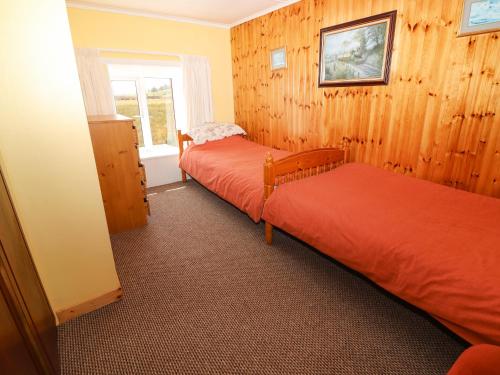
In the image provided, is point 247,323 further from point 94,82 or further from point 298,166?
point 94,82

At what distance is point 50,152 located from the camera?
4.64ft

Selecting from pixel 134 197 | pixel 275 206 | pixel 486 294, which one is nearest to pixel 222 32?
pixel 134 197

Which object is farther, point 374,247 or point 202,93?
point 202,93

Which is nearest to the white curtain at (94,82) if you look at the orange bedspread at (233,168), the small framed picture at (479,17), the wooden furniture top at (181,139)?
the wooden furniture top at (181,139)

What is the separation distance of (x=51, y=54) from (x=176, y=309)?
5.29 feet

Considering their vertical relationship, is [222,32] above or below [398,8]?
above

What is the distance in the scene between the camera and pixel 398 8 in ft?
→ 7.80

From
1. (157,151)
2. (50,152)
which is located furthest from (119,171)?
(157,151)

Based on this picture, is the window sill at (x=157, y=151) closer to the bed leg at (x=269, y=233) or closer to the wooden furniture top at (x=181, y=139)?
the wooden furniture top at (x=181, y=139)

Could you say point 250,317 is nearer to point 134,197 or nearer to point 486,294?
point 486,294

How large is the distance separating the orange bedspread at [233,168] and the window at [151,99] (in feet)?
2.36

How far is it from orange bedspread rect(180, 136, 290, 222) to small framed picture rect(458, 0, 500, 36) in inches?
78.6

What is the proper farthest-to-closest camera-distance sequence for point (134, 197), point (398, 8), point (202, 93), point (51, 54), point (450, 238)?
point (202, 93) < point (134, 197) < point (398, 8) < point (450, 238) < point (51, 54)

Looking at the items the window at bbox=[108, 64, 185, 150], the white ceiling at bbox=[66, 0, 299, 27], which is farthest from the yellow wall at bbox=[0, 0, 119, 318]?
the window at bbox=[108, 64, 185, 150]
